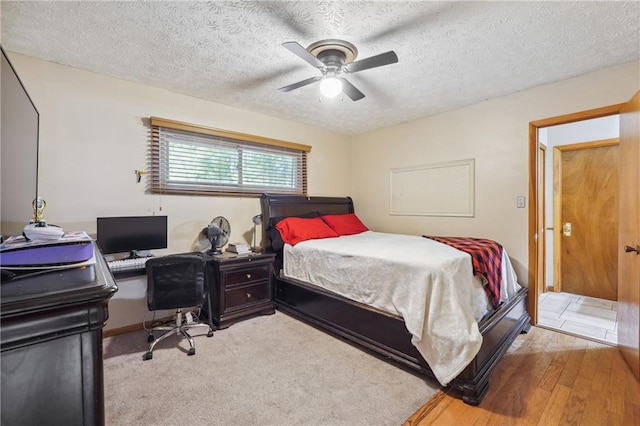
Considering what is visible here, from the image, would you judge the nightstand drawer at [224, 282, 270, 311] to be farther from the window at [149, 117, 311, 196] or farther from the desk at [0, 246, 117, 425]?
the desk at [0, 246, 117, 425]

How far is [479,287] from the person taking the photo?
2189 millimetres

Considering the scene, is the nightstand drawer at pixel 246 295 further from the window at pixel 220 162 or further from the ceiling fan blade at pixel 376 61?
the ceiling fan blade at pixel 376 61

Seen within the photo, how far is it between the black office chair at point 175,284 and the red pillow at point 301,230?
1.14 metres

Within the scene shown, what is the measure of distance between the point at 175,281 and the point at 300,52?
6.77ft

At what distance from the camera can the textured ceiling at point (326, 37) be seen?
6.03 ft

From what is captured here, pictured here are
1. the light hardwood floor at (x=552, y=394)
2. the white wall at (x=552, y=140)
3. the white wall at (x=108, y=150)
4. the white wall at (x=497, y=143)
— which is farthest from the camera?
the white wall at (x=552, y=140)

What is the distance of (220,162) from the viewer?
11.5 feet

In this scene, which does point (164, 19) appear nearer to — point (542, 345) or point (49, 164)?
point (49, 164)

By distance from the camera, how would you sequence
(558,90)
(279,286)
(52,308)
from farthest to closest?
(279,286)
(558,90)
(52,308)

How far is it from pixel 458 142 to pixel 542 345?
232cm

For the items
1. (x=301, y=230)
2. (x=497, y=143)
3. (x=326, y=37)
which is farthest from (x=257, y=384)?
(x=497, y=143)

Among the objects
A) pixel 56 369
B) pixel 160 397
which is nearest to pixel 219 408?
pixel 160 397

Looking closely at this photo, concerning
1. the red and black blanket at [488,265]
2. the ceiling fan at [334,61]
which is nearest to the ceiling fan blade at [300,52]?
the ceiling fan at [334,61]

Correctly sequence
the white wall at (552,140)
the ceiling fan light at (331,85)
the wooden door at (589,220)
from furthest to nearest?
the white wall at (552,140)
the wooden door at (589,220)
the ceiling fan light at (331,85)
